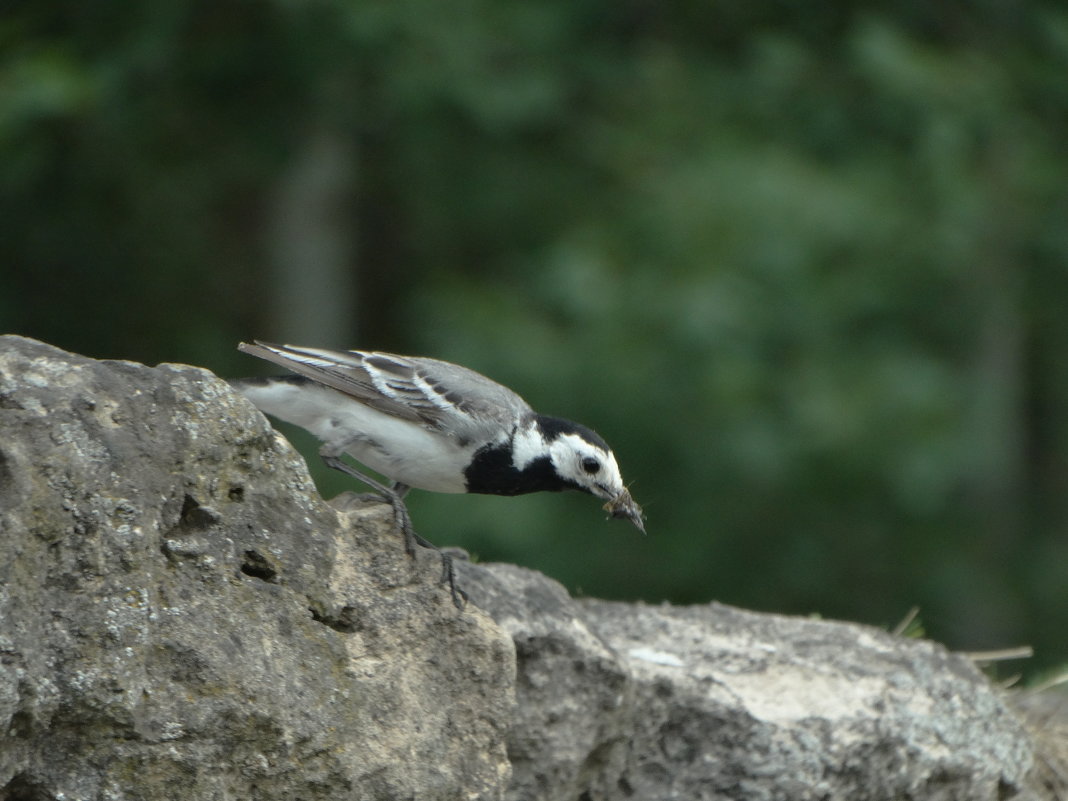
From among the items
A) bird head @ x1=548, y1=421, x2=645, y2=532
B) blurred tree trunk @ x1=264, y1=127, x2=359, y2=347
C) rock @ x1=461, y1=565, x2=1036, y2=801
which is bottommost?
rock @ x1=461, y1=565, x2=1036, y2=801

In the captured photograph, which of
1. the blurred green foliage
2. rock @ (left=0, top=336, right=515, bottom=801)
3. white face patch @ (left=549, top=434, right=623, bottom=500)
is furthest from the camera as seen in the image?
the blurred green foliage

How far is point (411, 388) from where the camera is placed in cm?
521

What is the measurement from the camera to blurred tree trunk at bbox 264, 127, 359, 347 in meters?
12.5

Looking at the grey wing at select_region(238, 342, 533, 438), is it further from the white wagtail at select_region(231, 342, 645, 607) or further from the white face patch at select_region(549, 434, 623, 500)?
the white face patch at select_region(549, 434, 623, 500)

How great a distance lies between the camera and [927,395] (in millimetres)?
10727

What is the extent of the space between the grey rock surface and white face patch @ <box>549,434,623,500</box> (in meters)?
0.47

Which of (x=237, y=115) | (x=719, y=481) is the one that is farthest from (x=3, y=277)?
(x=719, y=481)

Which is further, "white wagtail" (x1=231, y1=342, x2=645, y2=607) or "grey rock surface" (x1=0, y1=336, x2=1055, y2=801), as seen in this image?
"white wagtail" (x1=231, y1=342, x2=645, y2=607)

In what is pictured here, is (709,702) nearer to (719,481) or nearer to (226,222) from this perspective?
(719,481)

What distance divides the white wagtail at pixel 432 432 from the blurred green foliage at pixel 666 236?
177 inches

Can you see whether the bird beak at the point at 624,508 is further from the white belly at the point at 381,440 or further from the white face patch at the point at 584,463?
the white belly at the point at 381,440

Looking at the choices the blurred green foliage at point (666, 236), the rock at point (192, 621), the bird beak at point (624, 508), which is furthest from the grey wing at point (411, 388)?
the blurred green foliage at point (666, 236)

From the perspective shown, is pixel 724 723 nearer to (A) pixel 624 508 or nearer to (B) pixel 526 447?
(A) pixel 624 508

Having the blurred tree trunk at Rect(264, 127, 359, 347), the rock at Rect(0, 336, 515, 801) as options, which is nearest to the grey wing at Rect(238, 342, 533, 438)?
the rock at Rect(0, 336, 515, 801)
